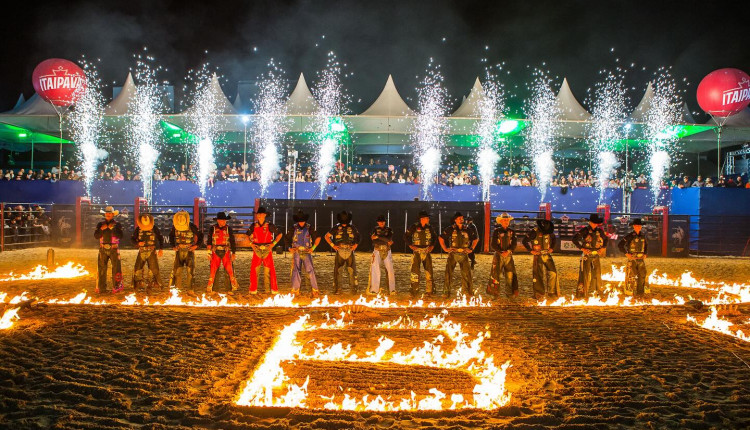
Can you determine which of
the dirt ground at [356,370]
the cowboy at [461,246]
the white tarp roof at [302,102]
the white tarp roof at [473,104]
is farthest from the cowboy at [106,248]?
the white tarp roof at [473,104]

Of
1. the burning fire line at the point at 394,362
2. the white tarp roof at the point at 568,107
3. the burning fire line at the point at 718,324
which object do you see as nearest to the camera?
the burning fire line at the point at 394,362

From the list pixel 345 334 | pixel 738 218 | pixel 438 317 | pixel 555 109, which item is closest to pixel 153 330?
pixel 345 334

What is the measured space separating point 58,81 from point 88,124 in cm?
267

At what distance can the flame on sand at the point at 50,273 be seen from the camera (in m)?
11.8

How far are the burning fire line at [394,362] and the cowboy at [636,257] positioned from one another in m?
4.77

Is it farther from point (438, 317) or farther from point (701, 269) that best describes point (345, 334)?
point (701, 269)

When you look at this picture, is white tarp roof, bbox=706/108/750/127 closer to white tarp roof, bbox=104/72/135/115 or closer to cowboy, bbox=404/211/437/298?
cowboy, bbox=404/211/437/298

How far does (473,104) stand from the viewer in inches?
872

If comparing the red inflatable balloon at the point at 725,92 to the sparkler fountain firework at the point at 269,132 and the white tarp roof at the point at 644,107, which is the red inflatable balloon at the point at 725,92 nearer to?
the white tarp roof at the point at 644,107

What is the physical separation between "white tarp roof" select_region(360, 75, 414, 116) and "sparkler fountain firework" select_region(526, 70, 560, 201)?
5.58 metres

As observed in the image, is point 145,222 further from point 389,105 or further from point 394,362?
point 389,105

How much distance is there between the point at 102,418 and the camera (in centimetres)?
403

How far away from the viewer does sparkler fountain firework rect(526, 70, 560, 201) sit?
71.8 ft

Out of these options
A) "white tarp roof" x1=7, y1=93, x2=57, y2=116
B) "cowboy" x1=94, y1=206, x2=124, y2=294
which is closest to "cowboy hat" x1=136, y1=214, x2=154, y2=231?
"cowboy" x1=94, y1=206, x2=124, y2=294
